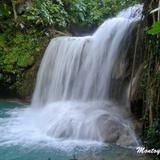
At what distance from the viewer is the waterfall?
5363 mm

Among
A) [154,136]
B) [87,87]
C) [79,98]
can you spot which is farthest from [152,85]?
[79,98]

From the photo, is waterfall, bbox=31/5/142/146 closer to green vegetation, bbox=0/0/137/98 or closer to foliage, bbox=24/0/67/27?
green vegetation, bbox=0/0/137/98

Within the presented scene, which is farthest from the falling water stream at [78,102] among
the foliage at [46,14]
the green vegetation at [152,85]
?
the foliage at [46,14]

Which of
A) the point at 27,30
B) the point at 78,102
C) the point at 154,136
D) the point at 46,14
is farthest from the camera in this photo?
the point at 46,14

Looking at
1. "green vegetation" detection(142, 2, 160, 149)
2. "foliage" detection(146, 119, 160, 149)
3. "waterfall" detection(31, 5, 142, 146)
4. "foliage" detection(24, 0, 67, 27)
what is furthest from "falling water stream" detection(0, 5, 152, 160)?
"foliage" detection(24, 0, 67, 27)

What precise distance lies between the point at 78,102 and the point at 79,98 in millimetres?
121

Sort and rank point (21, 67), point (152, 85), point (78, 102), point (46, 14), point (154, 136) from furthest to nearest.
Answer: point (46, 14) → point (21, 67) → point (78, 102) → point (152, 85) → point (154, 136)

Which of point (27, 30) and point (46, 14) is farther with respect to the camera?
point (46, 14)

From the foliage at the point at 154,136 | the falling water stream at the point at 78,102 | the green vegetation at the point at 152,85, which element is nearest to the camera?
the foliage at the point at 154,136

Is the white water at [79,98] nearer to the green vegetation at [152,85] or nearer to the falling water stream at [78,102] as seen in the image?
the falling water stream at [78,102]

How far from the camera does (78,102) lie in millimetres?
7070

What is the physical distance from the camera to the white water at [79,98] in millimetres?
5320

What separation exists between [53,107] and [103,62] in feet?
4.50

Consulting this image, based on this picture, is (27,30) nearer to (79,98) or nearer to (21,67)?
(21,67)
